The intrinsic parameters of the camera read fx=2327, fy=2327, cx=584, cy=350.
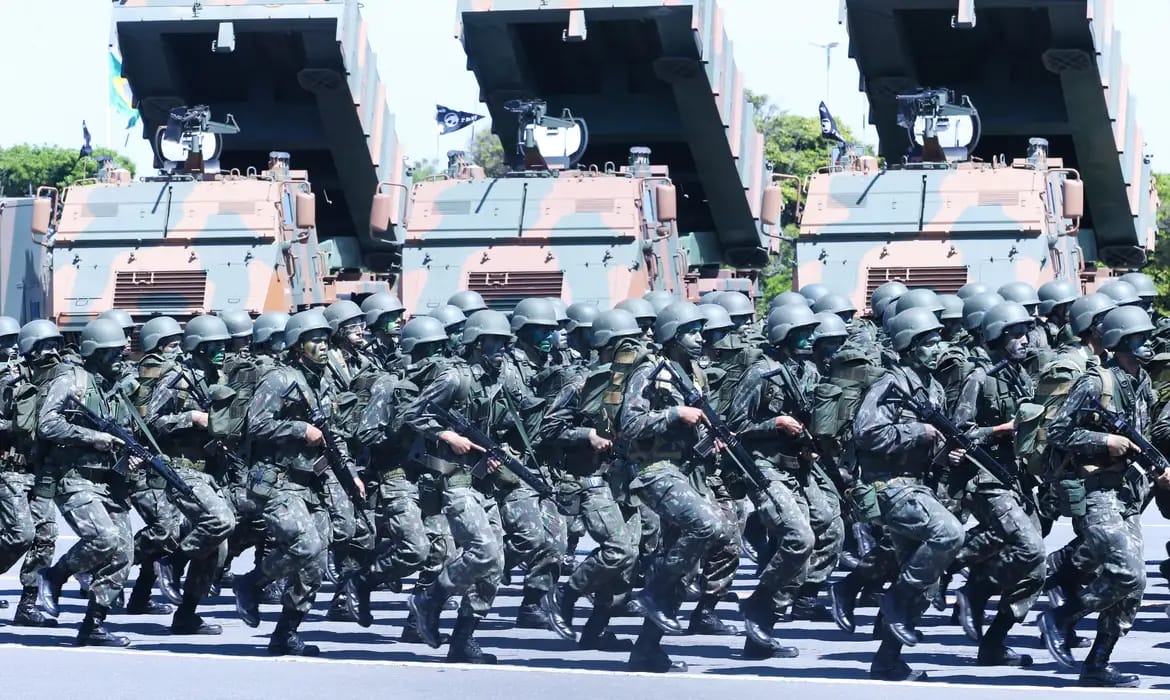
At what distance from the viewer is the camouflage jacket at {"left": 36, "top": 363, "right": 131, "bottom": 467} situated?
1040 centimetres

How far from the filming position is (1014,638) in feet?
35.4

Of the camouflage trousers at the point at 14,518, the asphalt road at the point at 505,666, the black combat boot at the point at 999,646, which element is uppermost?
the camouflage trousers at the point at 14,518

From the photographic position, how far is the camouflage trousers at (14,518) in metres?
11.0

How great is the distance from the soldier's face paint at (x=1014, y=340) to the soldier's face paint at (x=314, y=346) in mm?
3200

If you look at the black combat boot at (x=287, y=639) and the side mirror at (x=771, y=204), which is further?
the side mirror at (x=771, y=204)

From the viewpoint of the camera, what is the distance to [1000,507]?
9773mm

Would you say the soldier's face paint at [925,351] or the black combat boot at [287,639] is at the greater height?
the soldier's face paint at [925,351]

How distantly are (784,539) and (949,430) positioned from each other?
87 cm

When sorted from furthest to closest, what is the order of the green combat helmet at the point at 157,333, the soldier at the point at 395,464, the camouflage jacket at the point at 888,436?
the green combat helmet at the point at 157,333 < the soldier at the point at 395,464 < the camouflage jacket at the point at 888,436

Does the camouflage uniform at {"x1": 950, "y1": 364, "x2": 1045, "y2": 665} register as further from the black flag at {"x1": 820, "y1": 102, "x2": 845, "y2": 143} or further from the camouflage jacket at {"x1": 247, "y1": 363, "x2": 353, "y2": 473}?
the black flag at {"x1": 820, "y1": 102, "x2": 845, "y2": 143}

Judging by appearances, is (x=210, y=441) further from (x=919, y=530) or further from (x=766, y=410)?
(x=919, y=530)

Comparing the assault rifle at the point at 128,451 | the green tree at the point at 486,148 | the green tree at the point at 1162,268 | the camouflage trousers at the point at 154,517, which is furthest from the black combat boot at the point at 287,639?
the green tree at the point at 486,148

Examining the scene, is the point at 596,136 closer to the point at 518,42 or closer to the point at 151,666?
the point at 518,42

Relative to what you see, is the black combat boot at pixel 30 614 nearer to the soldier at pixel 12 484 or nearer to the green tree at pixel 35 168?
the soldier at pixel 12 484
